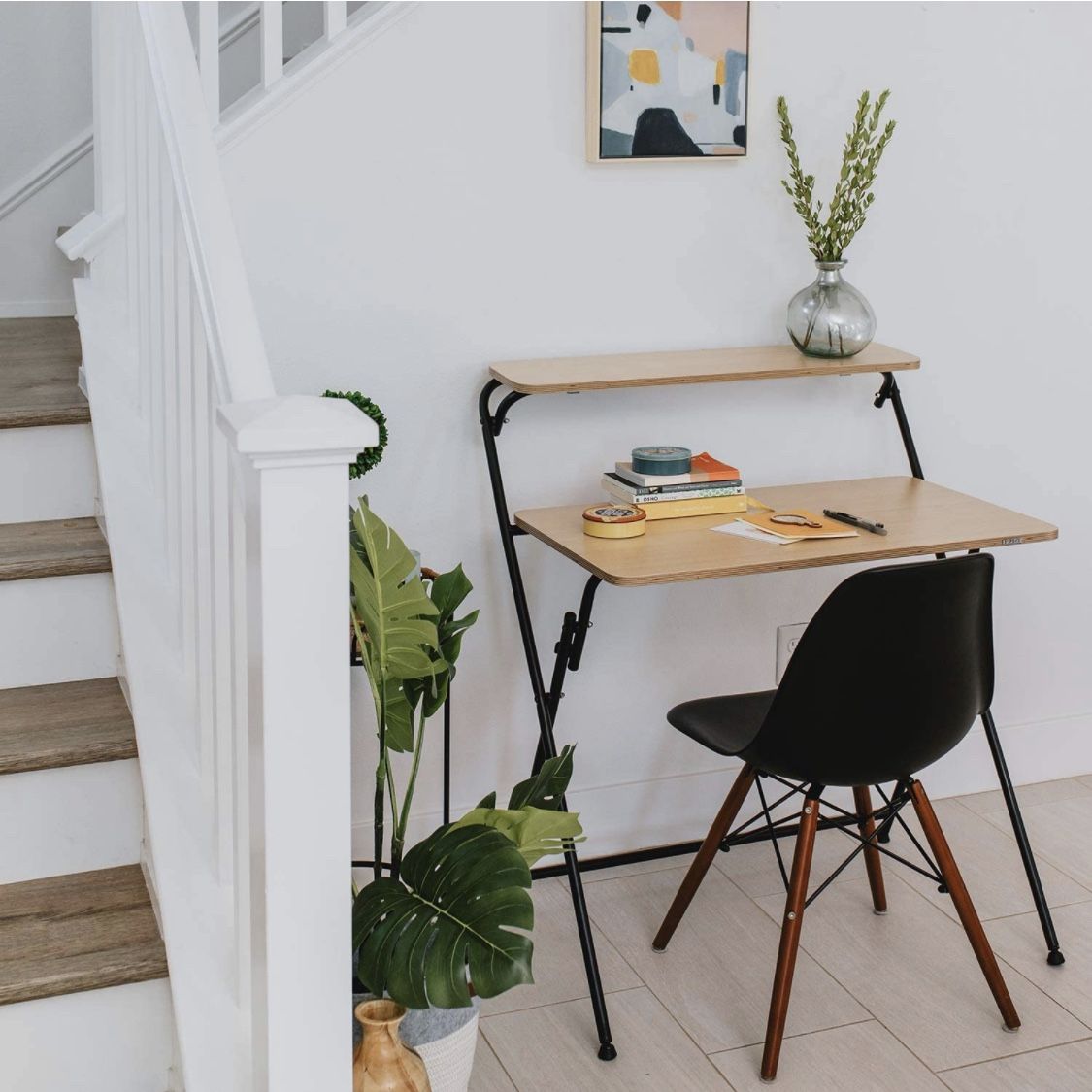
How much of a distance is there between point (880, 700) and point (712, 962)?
0.72m

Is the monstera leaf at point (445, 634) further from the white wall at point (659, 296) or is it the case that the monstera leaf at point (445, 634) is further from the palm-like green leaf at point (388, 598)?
the white wall at point (659, 296)

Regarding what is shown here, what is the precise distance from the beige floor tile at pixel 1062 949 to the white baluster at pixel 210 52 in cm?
215

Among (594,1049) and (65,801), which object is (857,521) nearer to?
(594,1049)

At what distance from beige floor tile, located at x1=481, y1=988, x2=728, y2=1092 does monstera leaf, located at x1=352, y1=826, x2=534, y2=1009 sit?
1.95 ft

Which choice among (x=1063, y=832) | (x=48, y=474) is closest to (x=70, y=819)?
(x=48, y=474)

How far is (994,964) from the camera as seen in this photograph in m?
2.39

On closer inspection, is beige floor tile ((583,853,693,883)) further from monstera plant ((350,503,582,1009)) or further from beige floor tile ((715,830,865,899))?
monstera plant ((350,503,582,1009))

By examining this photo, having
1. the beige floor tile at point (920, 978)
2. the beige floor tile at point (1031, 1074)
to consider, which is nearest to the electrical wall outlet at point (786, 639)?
the beige floor tile at point (920, 978)

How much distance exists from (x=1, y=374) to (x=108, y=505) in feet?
1.85

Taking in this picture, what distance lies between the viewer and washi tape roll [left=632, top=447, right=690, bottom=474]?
2580 millimetres

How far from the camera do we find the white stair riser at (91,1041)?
1.58 meters

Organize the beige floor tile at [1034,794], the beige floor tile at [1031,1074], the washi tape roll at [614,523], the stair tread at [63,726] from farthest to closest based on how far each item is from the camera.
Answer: the beige floor tile at [1034,794] → the washi tape roll at [614,523] → the beige floor tile at [1031,1074] → the stair tread at [63,726]

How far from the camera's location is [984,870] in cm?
296

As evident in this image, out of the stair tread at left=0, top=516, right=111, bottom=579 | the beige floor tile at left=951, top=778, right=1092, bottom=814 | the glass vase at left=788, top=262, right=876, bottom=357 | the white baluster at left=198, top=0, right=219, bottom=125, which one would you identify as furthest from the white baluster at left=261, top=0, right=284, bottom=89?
the beige floor tile at left=951, top=778, right=1092, bottom=814
